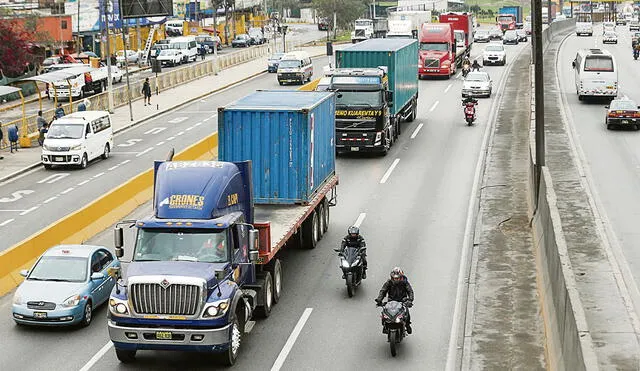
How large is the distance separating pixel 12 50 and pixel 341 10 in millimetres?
72267

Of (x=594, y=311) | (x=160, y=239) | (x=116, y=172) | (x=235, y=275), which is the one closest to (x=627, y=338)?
(x=594, y=311)

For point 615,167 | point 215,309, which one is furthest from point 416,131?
point 215,309

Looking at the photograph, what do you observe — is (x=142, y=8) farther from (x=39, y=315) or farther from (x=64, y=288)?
(x=39, y=315)

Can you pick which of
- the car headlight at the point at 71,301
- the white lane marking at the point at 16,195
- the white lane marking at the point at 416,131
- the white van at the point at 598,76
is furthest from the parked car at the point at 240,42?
the car headlight at the point at 71,301

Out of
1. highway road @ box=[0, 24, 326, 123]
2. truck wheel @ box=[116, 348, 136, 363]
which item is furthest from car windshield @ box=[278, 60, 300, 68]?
truck wheel @ box=[116, 348, 136, 363]

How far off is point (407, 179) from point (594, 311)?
724 inches

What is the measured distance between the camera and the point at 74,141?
42688 mm

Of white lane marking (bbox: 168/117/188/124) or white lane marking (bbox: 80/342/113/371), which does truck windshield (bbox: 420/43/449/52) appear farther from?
white lane marking (bbox: 80/342/113/371)

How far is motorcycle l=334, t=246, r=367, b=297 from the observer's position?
900 inches

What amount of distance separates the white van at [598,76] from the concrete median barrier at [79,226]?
85.4ft

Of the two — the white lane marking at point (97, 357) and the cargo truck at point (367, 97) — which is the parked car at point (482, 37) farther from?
the white lane marking at point (97, 357)

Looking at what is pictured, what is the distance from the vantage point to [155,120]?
5781 centimetres

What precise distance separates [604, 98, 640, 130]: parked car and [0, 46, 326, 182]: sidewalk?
24585mm

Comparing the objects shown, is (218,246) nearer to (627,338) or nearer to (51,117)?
(627,338)
